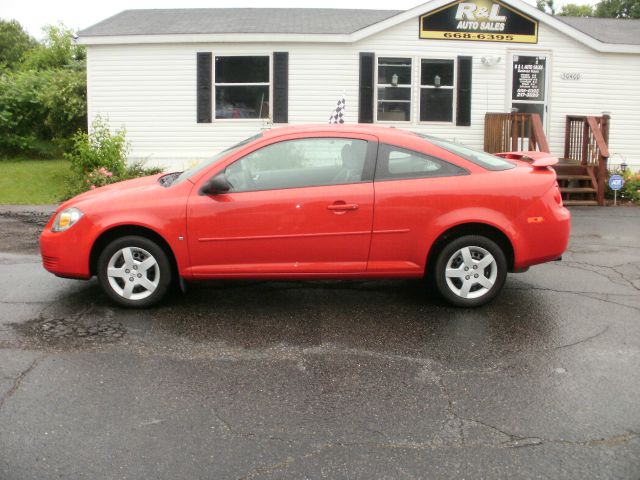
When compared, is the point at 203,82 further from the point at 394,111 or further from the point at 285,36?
the point at 394,111

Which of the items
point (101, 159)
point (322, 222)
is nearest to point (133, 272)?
point (322, 222)

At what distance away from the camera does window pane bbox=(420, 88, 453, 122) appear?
15655 mm

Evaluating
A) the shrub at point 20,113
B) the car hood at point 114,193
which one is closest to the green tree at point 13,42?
the shrub at point 20,113

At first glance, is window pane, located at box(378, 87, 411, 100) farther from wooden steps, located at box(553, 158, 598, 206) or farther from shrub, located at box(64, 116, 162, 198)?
shrub, located at box(64, 116, 162, 198)

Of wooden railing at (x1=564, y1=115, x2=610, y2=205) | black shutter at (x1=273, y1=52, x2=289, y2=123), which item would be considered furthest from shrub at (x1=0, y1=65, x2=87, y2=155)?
wooden railing at (x1=564, y1=115, x2=610, y2=205)

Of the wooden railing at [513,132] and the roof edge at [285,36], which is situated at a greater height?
the roof edge at [285,36]

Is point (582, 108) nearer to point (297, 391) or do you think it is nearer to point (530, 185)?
point (530, 185)

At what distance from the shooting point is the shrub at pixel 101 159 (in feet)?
47.1

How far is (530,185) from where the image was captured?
6160 millimetres

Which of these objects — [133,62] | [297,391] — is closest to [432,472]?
[297,391]

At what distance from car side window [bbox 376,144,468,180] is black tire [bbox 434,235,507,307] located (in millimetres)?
586

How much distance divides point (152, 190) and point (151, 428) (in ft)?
9.16

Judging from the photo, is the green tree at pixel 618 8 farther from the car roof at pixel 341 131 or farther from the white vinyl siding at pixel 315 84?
the car roof at pixel 341 131

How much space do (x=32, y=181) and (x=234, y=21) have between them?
5662 millimetres
